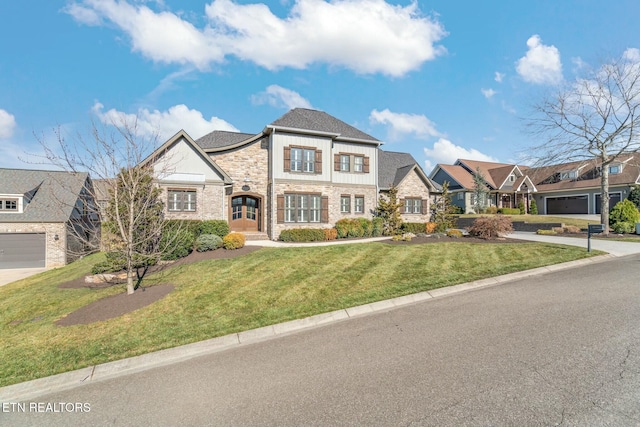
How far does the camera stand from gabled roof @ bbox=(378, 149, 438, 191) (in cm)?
2345

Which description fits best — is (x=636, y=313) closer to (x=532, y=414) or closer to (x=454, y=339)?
(x=454, y=339)

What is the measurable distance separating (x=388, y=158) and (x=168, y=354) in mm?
24455

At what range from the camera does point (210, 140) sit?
20.4m

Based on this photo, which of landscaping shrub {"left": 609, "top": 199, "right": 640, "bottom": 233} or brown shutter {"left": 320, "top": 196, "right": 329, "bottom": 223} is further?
brown shutter {"left": 320, "top": 196, "right": 329, "bottom": 223}

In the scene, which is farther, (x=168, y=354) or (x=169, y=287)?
(x=169, y=287)

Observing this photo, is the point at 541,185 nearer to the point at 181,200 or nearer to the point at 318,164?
the point at 318,164

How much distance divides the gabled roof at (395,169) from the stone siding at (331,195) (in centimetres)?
185

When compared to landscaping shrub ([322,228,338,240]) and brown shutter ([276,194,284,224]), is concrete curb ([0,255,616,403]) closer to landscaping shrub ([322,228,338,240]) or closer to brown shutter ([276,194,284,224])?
landscaping shrub ([322,228,338,240])

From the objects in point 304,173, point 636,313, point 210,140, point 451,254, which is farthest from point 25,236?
point 636,313

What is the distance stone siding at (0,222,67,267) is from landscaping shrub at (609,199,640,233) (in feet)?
120

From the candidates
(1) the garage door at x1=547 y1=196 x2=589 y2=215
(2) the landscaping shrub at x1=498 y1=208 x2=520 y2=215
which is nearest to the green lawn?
(2) the landscaping shrub at x1=498 y1=208 x2=520 y2=215

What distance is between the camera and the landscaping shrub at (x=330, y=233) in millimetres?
18438

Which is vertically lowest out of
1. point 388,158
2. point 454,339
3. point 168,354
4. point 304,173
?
point 168,354

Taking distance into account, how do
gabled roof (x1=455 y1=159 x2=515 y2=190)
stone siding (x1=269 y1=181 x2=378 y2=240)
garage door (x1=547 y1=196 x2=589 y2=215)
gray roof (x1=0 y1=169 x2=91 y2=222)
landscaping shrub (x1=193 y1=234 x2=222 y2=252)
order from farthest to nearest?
gabled roof (x1=455 y1=159 x2=515 y2=190) < garage door (x1=547 y1=196 x2=589 y2=215) < gray roof (x1=0 y1=169 x2=91 y2=222) < stone siding (x1=269 y1=181 x2=378 y2=240) < landscaping shrub (x1=193 y1=234 x2=222 y2=252)
